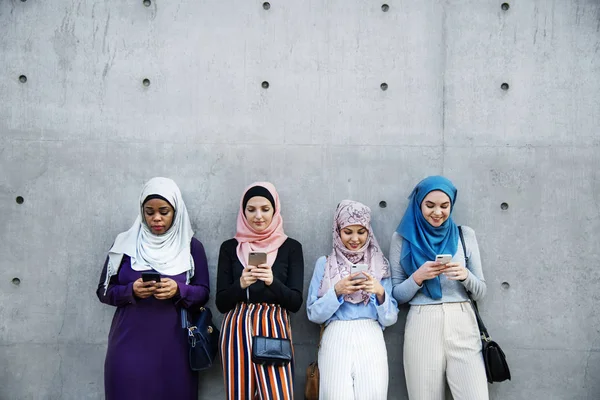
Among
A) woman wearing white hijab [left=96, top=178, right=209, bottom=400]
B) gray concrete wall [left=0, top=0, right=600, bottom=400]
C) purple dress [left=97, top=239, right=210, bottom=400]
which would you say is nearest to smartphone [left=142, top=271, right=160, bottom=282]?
woman wearing white hijab [left=96, top=178, right=209, bottom=400]

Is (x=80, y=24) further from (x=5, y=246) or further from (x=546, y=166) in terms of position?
(x=546, y=166)

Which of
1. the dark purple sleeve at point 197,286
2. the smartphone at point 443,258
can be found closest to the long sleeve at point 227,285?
the dark purple sleeve at point 197,286

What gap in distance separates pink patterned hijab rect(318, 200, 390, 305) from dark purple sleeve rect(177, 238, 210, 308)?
85 centimetres

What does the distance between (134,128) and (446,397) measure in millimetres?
3238

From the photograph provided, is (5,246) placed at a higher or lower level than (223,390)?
higher

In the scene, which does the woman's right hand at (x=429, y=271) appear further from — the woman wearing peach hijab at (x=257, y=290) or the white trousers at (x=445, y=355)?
the woman wearing peach hijab at (x=257, y=290)

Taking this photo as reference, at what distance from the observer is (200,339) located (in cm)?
450

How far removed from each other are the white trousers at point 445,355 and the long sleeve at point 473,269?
14cm

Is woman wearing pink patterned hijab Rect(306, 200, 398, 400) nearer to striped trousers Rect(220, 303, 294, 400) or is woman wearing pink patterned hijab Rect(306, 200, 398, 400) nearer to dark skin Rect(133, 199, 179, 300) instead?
striped trousers Rect(220, 303, 294, 400)

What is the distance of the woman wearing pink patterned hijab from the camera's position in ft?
14.2

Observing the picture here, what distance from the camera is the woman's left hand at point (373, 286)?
4.41m

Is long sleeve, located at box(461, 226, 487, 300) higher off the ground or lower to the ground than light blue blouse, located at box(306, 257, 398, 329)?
higher

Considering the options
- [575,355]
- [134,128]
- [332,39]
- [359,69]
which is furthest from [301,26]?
[575,355]

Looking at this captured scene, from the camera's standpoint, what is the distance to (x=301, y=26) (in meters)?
5.18
